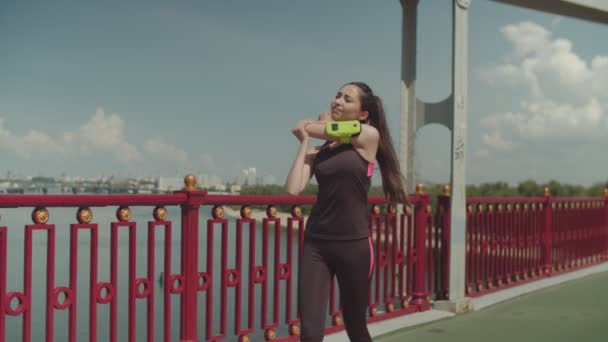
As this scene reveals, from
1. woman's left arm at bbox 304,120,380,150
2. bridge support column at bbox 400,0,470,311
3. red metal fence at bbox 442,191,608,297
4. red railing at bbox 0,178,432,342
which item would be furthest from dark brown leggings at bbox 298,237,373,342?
red metal fence at bbox 442,191,608,297

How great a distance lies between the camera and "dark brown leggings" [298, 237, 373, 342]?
2.83 metres

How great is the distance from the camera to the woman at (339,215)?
282 centimetres

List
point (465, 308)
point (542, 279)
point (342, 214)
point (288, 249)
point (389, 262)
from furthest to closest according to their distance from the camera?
point (542, 279)
point (465, 308)
point (389, 262)
point (288, 249)
point (342, 214)

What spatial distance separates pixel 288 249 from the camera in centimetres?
453

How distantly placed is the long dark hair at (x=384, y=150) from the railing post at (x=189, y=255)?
125 centimetres

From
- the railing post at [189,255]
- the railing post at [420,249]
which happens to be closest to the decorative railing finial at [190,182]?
the railing post at [189,255]

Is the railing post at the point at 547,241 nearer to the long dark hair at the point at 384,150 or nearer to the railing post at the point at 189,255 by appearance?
the railing post at the point at 189,255

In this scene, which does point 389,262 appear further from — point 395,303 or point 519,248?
point 519,248

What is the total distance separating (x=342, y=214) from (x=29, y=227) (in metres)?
1.52

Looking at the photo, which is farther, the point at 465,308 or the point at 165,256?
the point at 465,308

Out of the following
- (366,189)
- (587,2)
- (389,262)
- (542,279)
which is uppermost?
(587,2)

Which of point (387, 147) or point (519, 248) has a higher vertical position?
point (387, 147)

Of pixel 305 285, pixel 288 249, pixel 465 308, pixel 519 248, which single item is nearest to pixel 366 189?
pixel 305 285

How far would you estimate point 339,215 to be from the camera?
2.82 m
